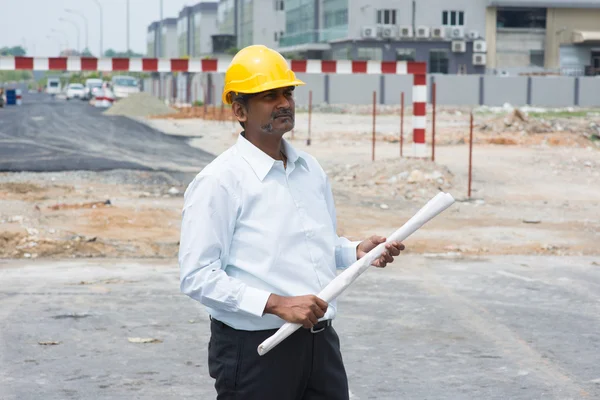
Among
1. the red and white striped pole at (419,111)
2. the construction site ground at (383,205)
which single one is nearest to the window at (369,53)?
the construction site ground at (383,205)

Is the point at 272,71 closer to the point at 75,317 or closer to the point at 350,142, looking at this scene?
the point at 75,317

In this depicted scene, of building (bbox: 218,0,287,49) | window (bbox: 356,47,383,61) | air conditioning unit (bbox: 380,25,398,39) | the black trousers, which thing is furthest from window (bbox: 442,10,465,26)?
the black trousers

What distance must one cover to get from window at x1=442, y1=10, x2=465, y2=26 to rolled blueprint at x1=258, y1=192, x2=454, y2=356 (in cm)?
7730

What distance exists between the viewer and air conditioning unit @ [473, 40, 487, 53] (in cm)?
7781

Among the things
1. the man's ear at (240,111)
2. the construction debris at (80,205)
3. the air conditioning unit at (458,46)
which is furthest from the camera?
the air conditioning unit at (458,46)

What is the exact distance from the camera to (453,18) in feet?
261

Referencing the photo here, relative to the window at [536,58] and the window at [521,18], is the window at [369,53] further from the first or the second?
the window at [536,58]

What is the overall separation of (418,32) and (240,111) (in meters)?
74.7

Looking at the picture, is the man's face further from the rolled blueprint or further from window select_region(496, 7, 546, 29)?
window select_region(496, 7, 546, 29)

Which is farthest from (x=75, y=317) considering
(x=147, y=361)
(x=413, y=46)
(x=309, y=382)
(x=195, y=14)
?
(x=195, y=14)

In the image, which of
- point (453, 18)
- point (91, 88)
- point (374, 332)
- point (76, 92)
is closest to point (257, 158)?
point (374, 332)

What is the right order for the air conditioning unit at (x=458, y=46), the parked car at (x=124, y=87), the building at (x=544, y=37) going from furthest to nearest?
the building at (x=544, y=37) < the parked car at (x=124, y=87) < the air conditioning unit at (x=458, y=46)

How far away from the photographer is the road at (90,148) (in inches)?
900

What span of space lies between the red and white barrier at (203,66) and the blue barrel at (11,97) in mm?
48736
